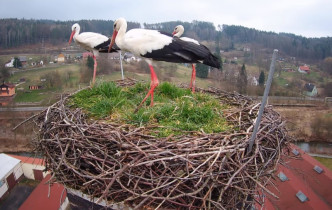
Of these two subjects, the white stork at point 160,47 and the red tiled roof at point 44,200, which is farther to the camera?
the red tiled roof at point 44,200

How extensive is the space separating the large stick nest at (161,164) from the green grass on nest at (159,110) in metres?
0.20

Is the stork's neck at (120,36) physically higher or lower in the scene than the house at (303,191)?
higher

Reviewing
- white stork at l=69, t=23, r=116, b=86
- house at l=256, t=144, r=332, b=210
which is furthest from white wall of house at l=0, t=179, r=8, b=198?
house at l=256, t=144, r=332, b=210

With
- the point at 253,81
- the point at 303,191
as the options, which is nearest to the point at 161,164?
the point at 303,191

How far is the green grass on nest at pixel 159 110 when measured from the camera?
2993mm

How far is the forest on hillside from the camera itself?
30.1 meters

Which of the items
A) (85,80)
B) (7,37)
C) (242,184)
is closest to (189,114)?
(242,184)

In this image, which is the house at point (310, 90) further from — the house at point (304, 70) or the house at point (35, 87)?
the house at point (35, 87)

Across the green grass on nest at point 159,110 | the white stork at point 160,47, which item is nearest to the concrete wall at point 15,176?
the green grass on nest at point 159,110

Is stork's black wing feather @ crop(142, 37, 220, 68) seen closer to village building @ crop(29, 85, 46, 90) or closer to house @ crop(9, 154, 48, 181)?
house @ crop(9, 154, 48, 181)

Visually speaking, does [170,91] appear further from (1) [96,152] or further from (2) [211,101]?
(1) [96,152]

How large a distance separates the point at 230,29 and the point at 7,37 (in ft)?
154

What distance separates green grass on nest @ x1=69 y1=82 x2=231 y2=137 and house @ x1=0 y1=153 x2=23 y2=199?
11.0 m

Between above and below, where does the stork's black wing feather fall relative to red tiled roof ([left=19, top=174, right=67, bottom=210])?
above
